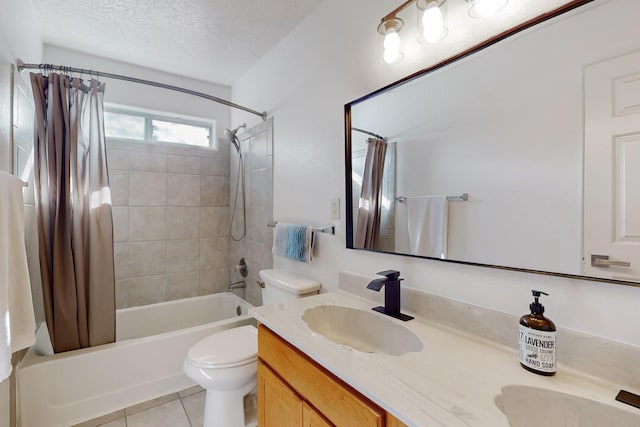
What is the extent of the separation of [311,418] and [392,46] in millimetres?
1445

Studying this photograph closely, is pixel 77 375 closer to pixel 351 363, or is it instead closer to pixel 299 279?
pixel 299 279

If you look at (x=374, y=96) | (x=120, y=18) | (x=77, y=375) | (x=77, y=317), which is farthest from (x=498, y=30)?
(x=77, y=375)

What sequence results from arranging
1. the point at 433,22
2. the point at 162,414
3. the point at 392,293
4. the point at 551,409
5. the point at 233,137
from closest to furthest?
the point at 551,409 → the point at 433,22 → the point at 392,293 → the point at 162,414 → the point at 233,137

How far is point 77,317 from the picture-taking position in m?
1.75

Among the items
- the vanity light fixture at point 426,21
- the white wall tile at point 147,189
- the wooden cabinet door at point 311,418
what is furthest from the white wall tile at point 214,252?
the vanity light fixture at point 426,21

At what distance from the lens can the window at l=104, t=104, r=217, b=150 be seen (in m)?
2.55

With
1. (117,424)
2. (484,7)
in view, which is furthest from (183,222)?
(484,7)

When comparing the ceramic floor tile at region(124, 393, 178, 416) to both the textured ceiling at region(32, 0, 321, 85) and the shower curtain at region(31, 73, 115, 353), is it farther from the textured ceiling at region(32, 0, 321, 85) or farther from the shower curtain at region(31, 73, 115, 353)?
the textured ceiling at region(32, 0, 321, 85)

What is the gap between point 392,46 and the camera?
123cm

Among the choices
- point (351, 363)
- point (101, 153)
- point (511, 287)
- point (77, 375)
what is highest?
point (101, 153)

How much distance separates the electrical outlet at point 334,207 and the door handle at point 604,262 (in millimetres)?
1060

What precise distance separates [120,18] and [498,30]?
2.22 meters

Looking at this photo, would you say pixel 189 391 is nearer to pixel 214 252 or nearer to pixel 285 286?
pixel 285 286

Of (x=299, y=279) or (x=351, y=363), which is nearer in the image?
(x=351, y=363)
